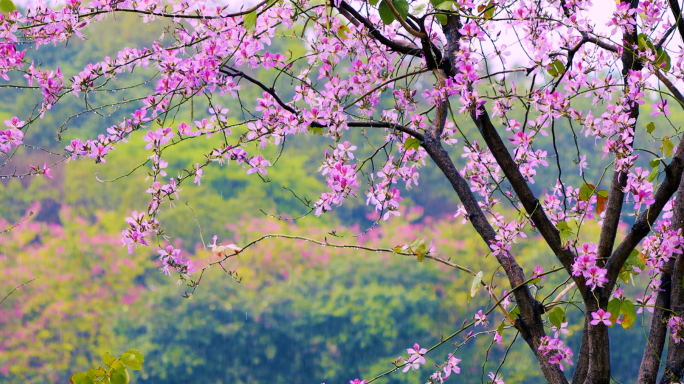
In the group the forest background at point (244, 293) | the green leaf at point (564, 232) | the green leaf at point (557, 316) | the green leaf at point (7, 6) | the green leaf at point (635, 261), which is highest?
the forest background at point (244, 293)

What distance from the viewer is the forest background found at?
475cm

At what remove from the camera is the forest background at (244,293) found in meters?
4.75

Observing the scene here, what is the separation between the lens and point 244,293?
4.78 meters

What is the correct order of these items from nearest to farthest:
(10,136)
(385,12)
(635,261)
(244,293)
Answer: (385,12) < (635,261) < (10,136) < (244,293)

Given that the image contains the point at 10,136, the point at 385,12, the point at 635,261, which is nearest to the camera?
the point at 385,12

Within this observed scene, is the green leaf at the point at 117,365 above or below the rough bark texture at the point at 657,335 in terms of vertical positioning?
below

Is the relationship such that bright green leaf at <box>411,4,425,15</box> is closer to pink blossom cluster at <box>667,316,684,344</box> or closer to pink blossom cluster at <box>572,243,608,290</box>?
pink blossom cluster at <box>572,243,608,290</box>

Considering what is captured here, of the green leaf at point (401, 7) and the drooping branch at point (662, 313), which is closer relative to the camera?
the green leaf at point (401, 7)

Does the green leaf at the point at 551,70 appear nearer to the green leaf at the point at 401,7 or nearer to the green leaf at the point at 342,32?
the green leaf at the point at 401,7

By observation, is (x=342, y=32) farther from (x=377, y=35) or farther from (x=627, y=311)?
(x=627, y=311)

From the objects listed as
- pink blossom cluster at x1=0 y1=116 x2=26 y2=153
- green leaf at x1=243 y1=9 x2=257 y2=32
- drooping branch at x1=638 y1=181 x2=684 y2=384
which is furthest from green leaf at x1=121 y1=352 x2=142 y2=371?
drooping branch at x1=638 y1=181 x2=684 y2=384

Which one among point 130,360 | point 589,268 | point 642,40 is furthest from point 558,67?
point 130,360

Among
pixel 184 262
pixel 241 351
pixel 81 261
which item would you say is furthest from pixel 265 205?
pixel 184 262

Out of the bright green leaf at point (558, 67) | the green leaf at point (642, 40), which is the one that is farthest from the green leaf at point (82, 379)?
the green leaf at point (642, 40)
